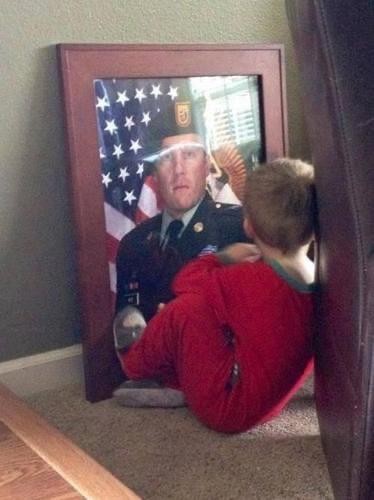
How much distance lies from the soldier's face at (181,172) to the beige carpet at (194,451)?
447 mm

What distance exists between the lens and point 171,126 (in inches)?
64.1

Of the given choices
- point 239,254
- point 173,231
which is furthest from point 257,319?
point 173,231

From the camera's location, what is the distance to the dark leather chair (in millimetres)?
880

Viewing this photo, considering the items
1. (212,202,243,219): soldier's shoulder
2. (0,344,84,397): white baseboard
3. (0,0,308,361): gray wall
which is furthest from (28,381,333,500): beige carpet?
(212,202,243,219): soldier's shoulder

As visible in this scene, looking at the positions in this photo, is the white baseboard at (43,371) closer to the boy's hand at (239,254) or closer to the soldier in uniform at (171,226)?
the soldier in uniform at (171,226)

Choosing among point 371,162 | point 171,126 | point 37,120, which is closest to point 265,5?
point 171,126

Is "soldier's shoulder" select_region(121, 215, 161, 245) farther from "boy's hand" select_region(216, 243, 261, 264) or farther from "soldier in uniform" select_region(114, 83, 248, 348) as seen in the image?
"boy's hand" select_region(216, 243, 261, 264)

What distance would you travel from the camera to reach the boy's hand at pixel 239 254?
1562 millimetres

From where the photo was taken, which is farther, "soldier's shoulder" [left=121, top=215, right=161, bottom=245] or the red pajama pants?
"soldier's shoulder" [left=121, top=215, right=161, bottom=245]

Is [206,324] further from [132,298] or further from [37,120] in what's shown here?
[37,120]

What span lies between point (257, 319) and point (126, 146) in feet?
1.52

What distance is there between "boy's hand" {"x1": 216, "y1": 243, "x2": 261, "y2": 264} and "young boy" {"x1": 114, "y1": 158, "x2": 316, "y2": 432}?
9 cm

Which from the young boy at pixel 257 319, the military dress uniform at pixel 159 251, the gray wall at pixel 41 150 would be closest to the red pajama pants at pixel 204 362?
the young boy at pixel 257 319

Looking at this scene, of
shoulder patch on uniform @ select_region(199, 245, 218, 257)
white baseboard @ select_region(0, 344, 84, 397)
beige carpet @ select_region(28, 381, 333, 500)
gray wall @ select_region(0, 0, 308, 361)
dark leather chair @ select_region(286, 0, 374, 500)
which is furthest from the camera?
shoulder patch on uniform @ select_region(199, 245, 218, 257)
